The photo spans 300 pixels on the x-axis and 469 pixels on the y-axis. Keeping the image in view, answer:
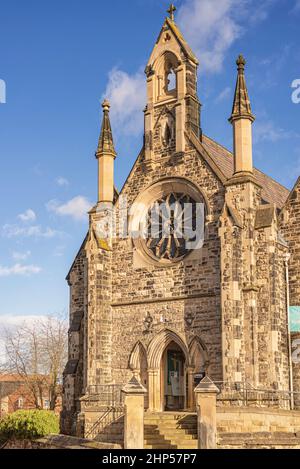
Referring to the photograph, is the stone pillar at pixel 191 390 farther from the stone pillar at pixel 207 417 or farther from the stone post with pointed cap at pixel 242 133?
the stone post with pointed cap at pixel 242 133

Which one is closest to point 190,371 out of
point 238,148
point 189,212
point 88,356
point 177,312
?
point 177,312

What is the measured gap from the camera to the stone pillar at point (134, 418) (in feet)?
70.3

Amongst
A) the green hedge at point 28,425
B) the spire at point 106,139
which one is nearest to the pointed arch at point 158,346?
the green hedge at point 28,425

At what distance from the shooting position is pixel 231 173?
32.8 m

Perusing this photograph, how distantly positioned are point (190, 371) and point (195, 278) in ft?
11.6

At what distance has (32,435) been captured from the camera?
26.8 meters

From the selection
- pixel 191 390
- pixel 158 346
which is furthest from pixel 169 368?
pixel 191 390

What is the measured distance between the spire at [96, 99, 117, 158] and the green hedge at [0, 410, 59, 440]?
447 inches

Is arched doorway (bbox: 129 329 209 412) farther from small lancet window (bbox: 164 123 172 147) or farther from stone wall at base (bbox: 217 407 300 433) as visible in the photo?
small lancet window (bbox: 164 123 172 147)

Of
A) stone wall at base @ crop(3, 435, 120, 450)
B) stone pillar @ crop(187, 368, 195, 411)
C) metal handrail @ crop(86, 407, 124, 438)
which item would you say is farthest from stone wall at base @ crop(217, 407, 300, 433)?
stone pillar @ crop(187, 368, 195, 411)

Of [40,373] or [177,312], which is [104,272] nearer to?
[177,312]

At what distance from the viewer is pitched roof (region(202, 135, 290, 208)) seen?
3272cm

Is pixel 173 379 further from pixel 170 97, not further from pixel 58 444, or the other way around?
pixel 170 97

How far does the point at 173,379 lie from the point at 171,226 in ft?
20.3
